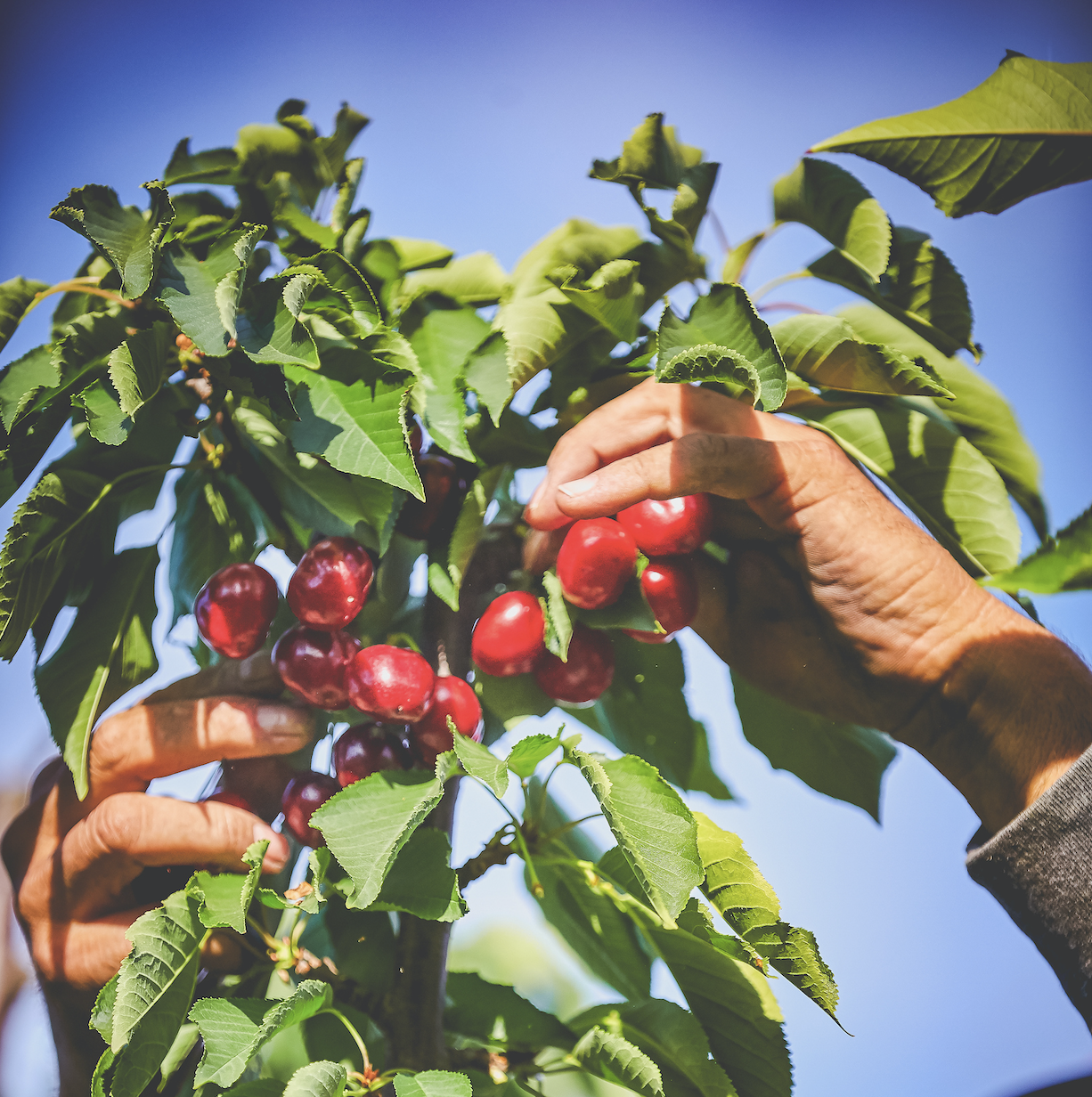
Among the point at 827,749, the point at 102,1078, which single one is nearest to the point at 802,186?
the point at 827,749

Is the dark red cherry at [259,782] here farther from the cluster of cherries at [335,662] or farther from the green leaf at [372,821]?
the green leaf at [372,821]

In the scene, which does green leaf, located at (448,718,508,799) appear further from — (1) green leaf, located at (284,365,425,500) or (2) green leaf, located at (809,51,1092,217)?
(2) green leaf, located at (809,51,1092,217)

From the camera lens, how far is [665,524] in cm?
63

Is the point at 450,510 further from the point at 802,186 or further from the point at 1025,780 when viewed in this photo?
the point at 1025,780

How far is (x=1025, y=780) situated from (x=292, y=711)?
644mm

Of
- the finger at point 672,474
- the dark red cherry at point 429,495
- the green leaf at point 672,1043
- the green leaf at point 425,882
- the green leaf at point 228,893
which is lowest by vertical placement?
the green leaf at point 672,1043

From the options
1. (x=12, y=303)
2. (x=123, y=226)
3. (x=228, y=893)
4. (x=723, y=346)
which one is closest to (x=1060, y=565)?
(x=723, y=346)

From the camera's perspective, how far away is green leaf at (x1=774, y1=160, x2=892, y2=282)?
67 cm

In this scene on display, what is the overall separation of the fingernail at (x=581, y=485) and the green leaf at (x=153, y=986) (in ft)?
1.35

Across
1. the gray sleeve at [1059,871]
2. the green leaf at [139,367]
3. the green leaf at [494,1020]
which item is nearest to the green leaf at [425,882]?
the green leaf at [494,1020]

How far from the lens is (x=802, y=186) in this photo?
0.72 metres

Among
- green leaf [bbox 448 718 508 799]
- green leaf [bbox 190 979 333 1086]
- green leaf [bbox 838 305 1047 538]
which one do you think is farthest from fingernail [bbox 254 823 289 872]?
green leaf [bbox 838 305 1047 538]

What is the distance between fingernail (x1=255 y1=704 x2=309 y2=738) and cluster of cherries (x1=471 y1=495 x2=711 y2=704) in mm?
185

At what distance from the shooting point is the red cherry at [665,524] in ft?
2.07
